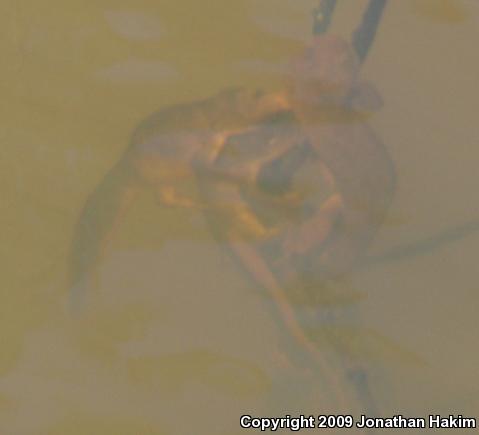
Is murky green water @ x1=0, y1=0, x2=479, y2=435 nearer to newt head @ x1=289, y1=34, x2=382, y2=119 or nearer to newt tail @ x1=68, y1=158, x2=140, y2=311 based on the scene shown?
newt tail @ x1=68, y1=158, x2=140, y2=311

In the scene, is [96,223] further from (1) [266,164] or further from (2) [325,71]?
(2) [325,71]

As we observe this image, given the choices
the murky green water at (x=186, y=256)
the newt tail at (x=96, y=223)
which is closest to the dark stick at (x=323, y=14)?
the murky green water at (x=186, y=256)

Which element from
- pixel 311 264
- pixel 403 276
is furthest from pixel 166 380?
pixel 403 276

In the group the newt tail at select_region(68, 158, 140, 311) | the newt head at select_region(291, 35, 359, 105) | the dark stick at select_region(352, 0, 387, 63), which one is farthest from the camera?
the newt head at select_region(291, 35, 359, 105)

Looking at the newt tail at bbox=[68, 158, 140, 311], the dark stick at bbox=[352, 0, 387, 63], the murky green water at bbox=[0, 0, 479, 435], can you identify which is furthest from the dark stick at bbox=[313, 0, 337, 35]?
the newt tail at bbox=[68, 158, 140, 311]

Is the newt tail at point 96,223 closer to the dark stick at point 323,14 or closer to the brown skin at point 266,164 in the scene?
the brown skin at point 266,164

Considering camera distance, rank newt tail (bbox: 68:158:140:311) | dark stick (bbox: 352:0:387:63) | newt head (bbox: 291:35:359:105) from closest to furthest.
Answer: dark stick (bbox: 352:0:387:63) < newt tail (bbox: 68:158:140:311) < newt head (bbox: 291:35:359:105)

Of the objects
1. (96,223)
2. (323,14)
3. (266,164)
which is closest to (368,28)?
(323,14)
